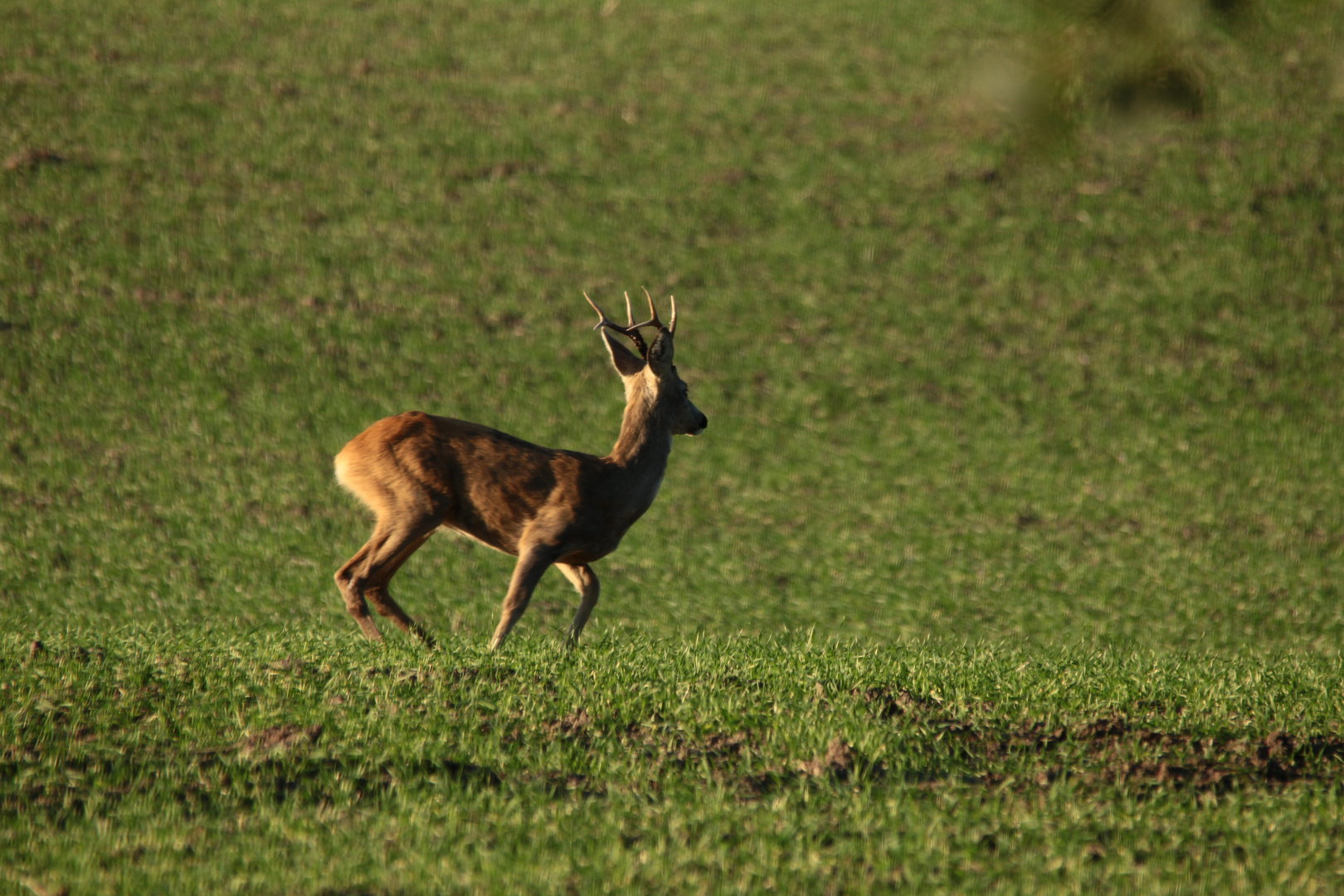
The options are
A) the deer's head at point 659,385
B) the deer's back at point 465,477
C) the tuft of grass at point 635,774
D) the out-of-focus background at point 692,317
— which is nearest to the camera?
the tuft of grass at point 635,774

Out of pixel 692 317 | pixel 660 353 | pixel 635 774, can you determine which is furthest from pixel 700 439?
pixel 635 774

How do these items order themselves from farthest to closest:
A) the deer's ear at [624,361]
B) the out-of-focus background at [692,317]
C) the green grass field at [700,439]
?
the out-of-focus background at [692,317], the deer's ear at [624,361], the green grass field at [700,439]

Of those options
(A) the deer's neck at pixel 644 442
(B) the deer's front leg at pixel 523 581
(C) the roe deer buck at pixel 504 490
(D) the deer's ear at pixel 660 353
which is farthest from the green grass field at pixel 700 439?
(D) the deer's ear at pixel 660 353

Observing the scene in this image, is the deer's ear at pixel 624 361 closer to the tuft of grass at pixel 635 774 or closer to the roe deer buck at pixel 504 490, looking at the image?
the roe deer buck at pixel 504 490

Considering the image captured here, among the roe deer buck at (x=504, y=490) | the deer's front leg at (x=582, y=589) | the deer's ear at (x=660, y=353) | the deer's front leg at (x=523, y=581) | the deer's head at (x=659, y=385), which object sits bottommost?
the deer's front leg at (x=582, y=589)

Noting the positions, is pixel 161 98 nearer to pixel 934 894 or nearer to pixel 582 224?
pixel 582 224

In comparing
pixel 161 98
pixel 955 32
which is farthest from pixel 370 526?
pixel 955 32

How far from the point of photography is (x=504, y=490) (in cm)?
708

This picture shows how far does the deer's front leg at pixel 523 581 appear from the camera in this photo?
272 inches

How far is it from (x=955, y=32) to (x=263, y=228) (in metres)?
12.0

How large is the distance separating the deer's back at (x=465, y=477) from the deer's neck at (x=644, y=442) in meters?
0.22

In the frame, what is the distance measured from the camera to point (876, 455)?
1398cm

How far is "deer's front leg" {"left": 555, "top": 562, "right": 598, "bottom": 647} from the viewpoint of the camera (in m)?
7.35

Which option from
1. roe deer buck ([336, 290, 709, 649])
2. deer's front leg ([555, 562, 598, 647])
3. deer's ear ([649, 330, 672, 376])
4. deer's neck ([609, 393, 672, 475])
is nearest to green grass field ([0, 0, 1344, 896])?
deer's front leg ([555, 562, 598, 647])
